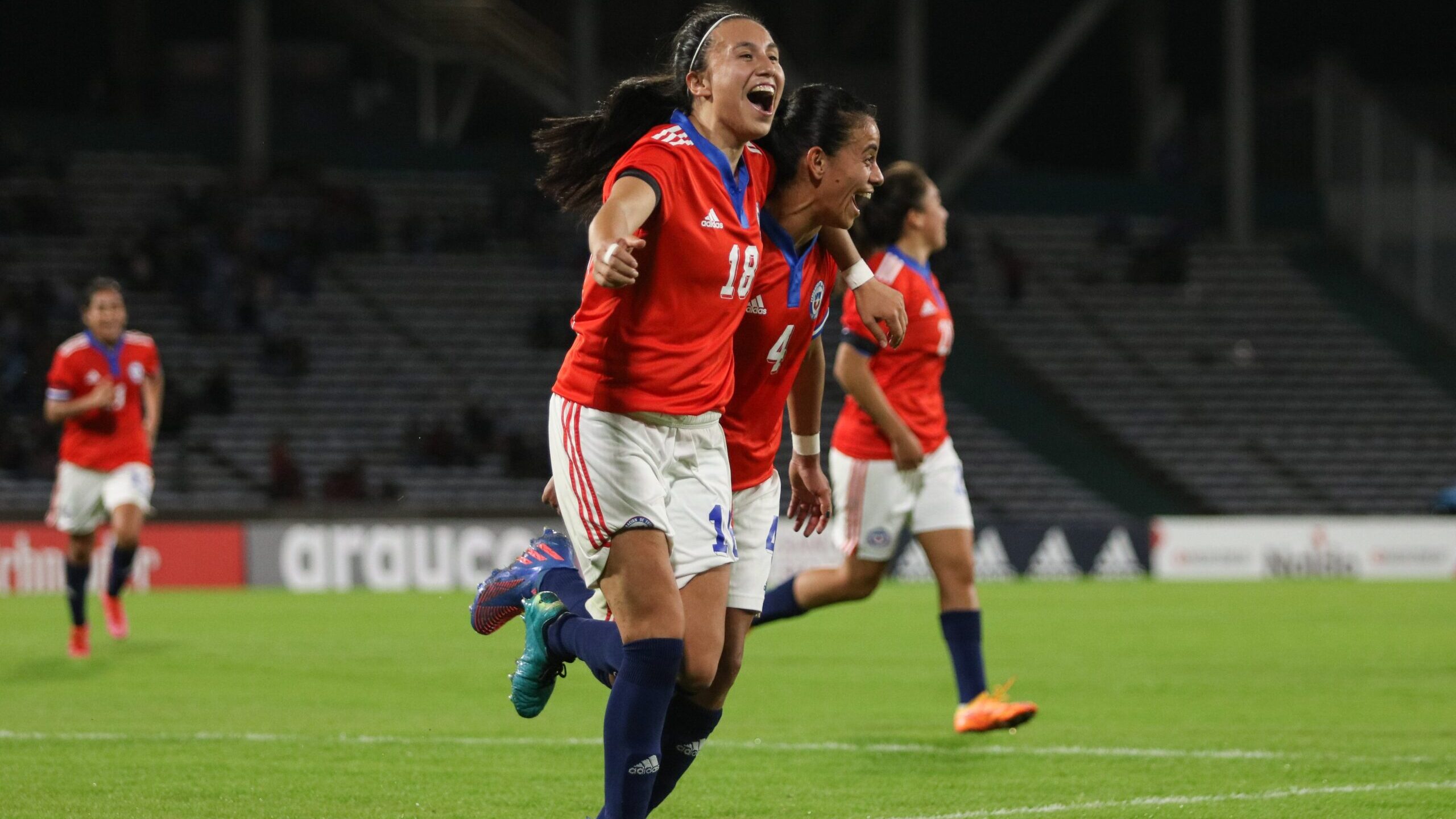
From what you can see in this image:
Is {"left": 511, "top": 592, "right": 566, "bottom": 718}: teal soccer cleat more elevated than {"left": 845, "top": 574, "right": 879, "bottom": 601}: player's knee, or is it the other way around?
{"left": 511, "top": 592, "right": 566, "bottom": 718}: teal soccer cleat

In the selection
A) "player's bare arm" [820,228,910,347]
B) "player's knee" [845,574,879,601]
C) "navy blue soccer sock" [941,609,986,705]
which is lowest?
"navy blue soccer sock" [941,609,986,705]

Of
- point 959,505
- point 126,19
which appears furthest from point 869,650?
point 126,19

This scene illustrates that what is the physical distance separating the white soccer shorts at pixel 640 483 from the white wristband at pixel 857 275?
79 cm

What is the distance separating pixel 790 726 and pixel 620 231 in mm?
4355

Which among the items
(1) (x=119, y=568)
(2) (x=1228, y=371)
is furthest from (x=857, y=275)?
(2) (x=1228, y=371)

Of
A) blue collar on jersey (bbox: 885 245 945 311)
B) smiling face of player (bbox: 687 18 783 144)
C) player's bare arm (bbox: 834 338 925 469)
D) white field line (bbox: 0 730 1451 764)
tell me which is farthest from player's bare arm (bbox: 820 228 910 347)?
blue collar on jersey (bbox: 885 245 945 311)

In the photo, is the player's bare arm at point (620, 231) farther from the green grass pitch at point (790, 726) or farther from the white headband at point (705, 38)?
the green grass pitch at point (790, 726)

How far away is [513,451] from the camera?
82.5ft

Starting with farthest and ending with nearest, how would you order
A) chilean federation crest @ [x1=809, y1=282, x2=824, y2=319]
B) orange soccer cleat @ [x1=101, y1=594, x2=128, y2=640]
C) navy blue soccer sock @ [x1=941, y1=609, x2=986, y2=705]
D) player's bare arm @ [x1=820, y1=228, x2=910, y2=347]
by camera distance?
orange soccer cleat @ [x1=101, y1=594, x2=128, y2=640] < navy blue soccer sock @ [x1=941, y1=609, x2=986, y2=705] < chilean federation crest @ [x1=809, y1=282, x2=824, y2=319] < player's bare arm @ [x1=820, y1=228, x2=910, y2=347]

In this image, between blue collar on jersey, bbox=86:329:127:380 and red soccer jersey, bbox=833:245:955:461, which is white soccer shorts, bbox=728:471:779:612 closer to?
red soccer jersey, bbox=833:245:955:461

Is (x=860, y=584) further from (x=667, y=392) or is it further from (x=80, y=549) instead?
(x=80, y=549)

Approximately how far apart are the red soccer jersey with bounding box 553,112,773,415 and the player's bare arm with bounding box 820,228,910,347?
59 cm

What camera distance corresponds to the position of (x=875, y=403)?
8164 mm

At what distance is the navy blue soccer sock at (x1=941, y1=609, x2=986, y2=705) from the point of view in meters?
8.08
